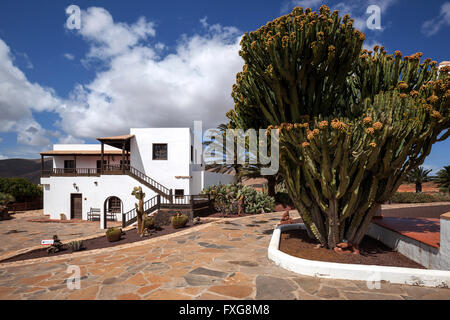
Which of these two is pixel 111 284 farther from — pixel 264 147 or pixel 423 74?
pixel 423 74

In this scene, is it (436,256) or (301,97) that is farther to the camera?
(301,97)

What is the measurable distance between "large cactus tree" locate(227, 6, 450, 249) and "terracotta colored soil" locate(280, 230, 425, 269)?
1.29 feet

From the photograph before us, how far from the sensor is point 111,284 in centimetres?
449

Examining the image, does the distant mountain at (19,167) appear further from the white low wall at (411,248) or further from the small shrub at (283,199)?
the white low wall at (411,248)

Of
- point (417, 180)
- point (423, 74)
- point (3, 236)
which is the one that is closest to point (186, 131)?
point (3, 236)

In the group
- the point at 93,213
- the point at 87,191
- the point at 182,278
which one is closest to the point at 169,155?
the point at 87,191

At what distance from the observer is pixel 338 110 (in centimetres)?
652

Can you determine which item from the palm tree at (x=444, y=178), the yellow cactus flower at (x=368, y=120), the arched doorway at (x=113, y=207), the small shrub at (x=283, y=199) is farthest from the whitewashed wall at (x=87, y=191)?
the palm tree at (x=444, y=178)

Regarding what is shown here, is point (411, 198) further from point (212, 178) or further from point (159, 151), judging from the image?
point (159, 151)

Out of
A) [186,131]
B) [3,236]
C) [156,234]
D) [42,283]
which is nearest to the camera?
[42,283]

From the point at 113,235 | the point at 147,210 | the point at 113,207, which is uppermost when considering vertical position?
the point at 113,235

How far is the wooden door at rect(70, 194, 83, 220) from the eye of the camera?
20.2m

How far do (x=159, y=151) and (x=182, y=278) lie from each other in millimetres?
15762

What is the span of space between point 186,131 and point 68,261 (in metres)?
13.7
